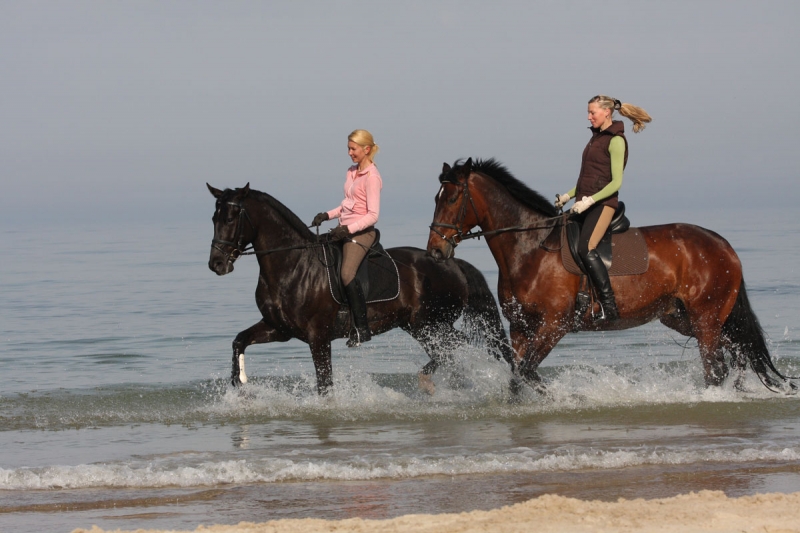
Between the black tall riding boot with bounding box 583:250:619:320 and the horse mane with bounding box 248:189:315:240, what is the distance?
9.14ft

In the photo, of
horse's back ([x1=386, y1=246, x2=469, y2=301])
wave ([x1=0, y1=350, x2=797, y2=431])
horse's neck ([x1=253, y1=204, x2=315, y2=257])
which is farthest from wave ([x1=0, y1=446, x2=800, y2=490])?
horse's back ([x1=386, y1=246, x2=469, y2=301])

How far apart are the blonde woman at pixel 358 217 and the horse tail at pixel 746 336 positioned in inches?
146

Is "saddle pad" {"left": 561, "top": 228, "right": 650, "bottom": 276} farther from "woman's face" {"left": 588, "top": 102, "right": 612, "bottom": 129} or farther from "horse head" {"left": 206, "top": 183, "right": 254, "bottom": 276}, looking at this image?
"horse head" {"left": 206, "top": 183, "right": 254, "bottom": 276}

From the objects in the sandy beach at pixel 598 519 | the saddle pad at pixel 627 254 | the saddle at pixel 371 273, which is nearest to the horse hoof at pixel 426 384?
the saddle at pixel 371 273

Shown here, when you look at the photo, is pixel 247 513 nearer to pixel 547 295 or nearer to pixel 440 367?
pixel 547 295

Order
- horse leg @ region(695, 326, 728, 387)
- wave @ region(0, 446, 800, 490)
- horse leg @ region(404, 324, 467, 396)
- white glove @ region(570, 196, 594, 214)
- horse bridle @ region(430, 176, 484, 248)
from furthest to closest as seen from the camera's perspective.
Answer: horse leg @ region(404, 324, 467, 396)
horse leg @ region(695, 326, 728, 387)
horse bridle @ region(430, 176, 484, 248)
white glove @ region(570, 196, 594, 214)
wave @ region(0, 446, 800, 490)

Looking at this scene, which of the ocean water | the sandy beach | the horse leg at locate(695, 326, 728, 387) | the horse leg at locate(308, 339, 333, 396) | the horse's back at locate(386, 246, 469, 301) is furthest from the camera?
the horse's back at locate(386, 246, 469, 301)

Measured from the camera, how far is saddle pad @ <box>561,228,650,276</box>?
9492 millimetres

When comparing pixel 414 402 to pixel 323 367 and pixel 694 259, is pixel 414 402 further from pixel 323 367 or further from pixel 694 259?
pixel 694 259

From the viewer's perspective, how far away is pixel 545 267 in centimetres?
936

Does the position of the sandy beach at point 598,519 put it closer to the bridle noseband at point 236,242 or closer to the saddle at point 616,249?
the saddle at point 616,249

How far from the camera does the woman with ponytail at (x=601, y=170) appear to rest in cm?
914

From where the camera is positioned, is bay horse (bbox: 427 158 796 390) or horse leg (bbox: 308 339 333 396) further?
horse leg (bbox: 308 339 333 396)

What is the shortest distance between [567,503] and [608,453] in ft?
5.89
